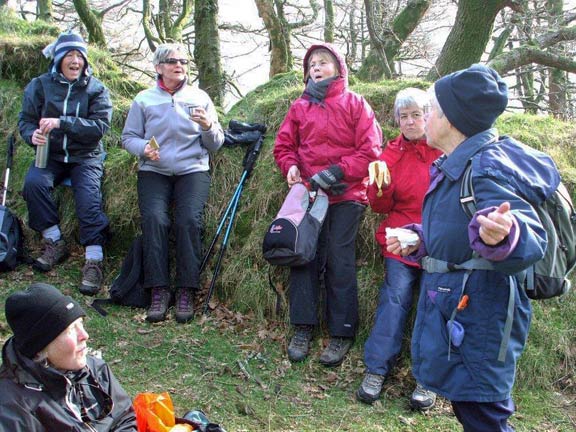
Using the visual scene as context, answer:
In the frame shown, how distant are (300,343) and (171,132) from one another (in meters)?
2.31

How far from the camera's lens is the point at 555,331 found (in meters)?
4.45

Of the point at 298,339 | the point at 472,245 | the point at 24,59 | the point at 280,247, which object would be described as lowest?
the point at 298,339

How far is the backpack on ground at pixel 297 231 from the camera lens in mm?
4398

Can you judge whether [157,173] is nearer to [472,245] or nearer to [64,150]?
[64,150]

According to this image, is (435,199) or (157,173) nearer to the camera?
(435,199)

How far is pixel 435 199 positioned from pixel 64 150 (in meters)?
4.14

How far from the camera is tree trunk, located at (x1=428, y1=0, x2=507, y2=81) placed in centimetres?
747

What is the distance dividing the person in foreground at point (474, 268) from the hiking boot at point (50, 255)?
4141 millimetres

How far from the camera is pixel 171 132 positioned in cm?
532

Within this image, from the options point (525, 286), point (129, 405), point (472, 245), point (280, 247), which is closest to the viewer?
point (472, 245)

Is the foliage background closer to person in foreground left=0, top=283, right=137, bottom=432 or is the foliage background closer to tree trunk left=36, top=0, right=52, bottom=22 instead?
person in foreground left=0, top=283, right=137, bottom=432

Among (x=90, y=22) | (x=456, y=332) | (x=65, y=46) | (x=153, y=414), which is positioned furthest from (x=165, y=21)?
(x=456, y=332)

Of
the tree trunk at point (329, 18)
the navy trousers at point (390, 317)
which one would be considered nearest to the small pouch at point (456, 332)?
the navy trousers at point (390, 317)

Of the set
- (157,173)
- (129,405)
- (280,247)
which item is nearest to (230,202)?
(157,173)
